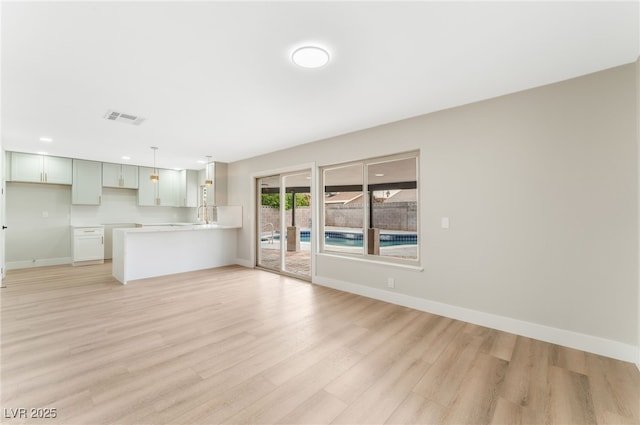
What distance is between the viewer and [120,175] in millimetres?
7031

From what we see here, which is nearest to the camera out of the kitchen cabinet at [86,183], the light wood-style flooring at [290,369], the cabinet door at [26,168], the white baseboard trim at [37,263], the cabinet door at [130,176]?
the light wood-style flooring at [290,369]

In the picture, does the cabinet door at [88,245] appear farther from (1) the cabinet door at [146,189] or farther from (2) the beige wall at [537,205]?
(2) the beige wall at [537,205]

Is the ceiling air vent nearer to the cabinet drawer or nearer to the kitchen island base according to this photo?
the kitchen island base

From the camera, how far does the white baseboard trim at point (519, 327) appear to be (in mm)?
2326

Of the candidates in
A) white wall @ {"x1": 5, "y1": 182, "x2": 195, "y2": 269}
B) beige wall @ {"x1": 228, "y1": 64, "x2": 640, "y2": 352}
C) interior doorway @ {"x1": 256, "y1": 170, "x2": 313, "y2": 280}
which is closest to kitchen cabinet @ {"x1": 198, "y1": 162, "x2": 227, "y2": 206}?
interior doorway @ {"x1": 256, "y1": 170, "x2": 313, "y2": 280}

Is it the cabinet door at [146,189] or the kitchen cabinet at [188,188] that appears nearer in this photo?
the cabinet door at [146,189]

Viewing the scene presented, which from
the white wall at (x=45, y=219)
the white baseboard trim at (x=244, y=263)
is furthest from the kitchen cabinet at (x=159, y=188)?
the white baseboard trim at (x=244, y=263)

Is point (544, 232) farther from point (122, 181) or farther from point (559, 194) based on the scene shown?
point (122, 181)

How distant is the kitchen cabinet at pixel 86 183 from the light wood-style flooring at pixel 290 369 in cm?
373

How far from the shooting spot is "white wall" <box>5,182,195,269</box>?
594 cm

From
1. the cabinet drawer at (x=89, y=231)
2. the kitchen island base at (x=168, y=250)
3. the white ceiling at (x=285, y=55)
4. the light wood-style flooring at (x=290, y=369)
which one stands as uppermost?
the white ceiling at (x=285, y=55)

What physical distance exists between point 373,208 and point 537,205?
205 cm

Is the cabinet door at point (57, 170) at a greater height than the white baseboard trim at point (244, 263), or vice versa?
the cabinet door at point (57, 170)

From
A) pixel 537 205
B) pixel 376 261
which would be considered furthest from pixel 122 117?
pixel 537 205
